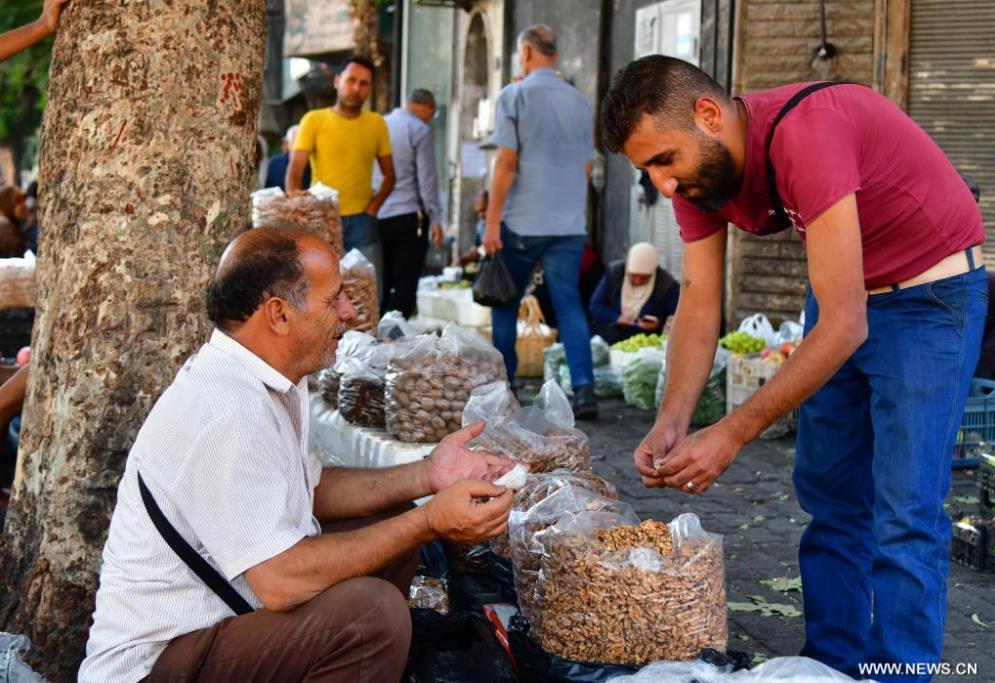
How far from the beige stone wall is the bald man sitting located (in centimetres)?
695

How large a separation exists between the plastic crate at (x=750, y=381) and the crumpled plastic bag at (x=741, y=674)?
15.0 feet

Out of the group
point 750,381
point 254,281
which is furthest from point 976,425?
point 254,281

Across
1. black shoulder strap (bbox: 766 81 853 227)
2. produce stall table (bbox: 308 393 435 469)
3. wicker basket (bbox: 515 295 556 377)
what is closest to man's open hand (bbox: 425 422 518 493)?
black shoulder strap (bbox: 766 81 853 227)

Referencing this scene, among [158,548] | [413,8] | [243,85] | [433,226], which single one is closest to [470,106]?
[413,8]

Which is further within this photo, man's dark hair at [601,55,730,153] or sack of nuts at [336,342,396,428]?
sack of nuts at [336,342,396,428]

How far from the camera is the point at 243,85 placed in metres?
3.81

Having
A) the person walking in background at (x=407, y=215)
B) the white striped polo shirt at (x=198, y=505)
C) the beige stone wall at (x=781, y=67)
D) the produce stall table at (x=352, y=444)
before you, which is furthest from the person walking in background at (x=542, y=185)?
the white striped polo shirt at (x=198, y=505)

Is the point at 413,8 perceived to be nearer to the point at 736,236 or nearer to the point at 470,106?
the point at 470,106

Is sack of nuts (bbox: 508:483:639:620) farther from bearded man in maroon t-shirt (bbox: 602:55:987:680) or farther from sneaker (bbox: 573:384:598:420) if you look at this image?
sneaker (bbox: 573:384:598:420)

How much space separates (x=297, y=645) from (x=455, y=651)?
3.33 ft

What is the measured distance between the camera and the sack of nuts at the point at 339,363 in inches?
226

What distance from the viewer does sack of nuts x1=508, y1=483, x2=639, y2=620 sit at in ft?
11.4

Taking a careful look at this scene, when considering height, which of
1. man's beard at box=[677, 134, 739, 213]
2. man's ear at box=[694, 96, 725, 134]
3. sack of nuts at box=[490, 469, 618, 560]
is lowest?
sack of nuts at box=[490, 469, 618, 560]

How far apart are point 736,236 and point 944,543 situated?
656 cm
